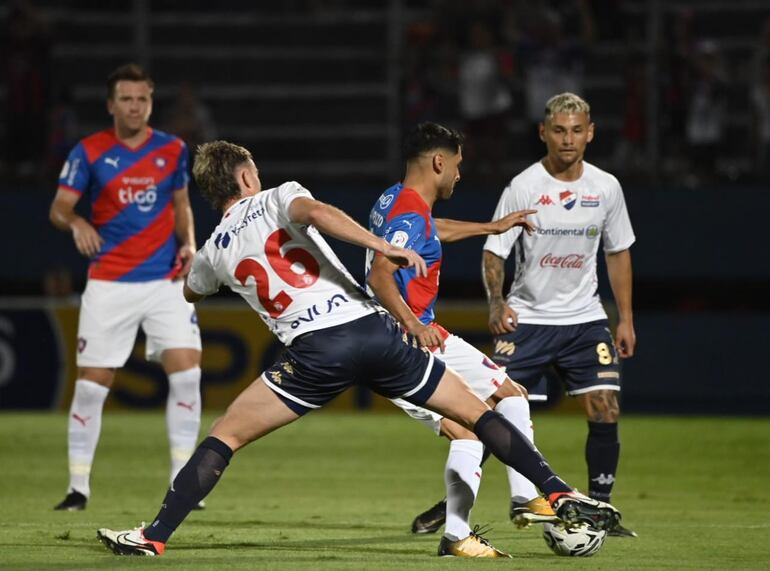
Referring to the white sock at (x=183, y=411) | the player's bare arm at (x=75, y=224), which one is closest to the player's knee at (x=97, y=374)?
the white sock at (x=183, y=411)

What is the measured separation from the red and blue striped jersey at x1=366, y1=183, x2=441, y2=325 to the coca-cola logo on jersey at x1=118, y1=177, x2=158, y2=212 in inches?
108

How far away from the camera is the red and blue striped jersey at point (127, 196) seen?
963 centimetres

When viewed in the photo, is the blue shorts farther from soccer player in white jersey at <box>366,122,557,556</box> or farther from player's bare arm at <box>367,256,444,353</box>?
player's bare arm at <box>367,256,444,353</box>

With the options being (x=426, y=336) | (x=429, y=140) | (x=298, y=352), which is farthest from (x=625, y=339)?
(x=298, y=352)

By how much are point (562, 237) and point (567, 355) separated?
0.65 m

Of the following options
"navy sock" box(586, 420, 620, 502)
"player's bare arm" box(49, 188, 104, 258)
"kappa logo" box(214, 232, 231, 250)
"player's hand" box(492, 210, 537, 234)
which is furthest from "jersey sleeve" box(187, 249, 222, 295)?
"navy sock" box(586, 420, 620, 502)

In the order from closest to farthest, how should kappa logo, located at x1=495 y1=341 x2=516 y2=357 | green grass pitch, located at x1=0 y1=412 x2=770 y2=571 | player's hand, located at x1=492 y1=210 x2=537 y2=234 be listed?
1. green grass pitch, located at x1=0 y1=412 x2=770 y2=571
2. player's hand, located at x1=492 y1=210 x2=537 y2=234
3. kappa logo, located at x1=495 y1=341 x2=516 y2=357

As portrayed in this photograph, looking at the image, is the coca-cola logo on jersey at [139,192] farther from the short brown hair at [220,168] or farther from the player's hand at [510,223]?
the player's hand at [510,223]

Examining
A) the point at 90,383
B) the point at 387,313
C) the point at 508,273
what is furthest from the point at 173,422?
the point at 508,273

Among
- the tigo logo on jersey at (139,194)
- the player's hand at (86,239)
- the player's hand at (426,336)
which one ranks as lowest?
the player's hand at (426,336)

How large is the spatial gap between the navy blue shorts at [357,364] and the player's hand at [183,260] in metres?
2.86

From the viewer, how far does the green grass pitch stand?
278 inches

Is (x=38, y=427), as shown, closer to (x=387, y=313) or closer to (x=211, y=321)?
(x=211, y=321)

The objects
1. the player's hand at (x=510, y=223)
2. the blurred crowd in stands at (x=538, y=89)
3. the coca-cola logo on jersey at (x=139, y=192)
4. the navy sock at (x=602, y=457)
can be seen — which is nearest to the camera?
the player's hand at (x=510, y=223)
